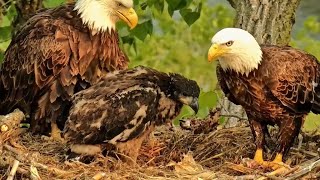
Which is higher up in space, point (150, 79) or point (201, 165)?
point (150, 79)

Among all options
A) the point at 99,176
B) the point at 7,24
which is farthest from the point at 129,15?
the point at 7,24

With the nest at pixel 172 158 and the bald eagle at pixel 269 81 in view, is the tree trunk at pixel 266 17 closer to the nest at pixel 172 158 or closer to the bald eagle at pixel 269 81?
the nest at pixel 172 158

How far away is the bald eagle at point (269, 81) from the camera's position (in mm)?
6715

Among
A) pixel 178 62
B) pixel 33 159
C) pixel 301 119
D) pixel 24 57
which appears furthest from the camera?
pixel 178 62

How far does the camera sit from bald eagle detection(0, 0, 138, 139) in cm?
739

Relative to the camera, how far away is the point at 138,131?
6637mm

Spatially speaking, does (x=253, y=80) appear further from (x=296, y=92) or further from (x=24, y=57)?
(x=24, y=57)

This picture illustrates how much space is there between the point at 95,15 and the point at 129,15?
0.79ft

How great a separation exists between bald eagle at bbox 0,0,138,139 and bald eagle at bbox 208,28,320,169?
955 mm

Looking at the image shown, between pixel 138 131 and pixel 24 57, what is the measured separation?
4.19ft

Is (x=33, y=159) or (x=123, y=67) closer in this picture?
(x=33, y=159)

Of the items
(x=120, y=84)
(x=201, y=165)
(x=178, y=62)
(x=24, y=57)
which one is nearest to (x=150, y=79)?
(x=120, y=84)

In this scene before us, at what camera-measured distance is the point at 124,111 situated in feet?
21.6

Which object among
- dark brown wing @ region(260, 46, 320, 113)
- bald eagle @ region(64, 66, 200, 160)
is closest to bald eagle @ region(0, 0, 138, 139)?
bald eagle @ region(64, 66, 200, 160)
